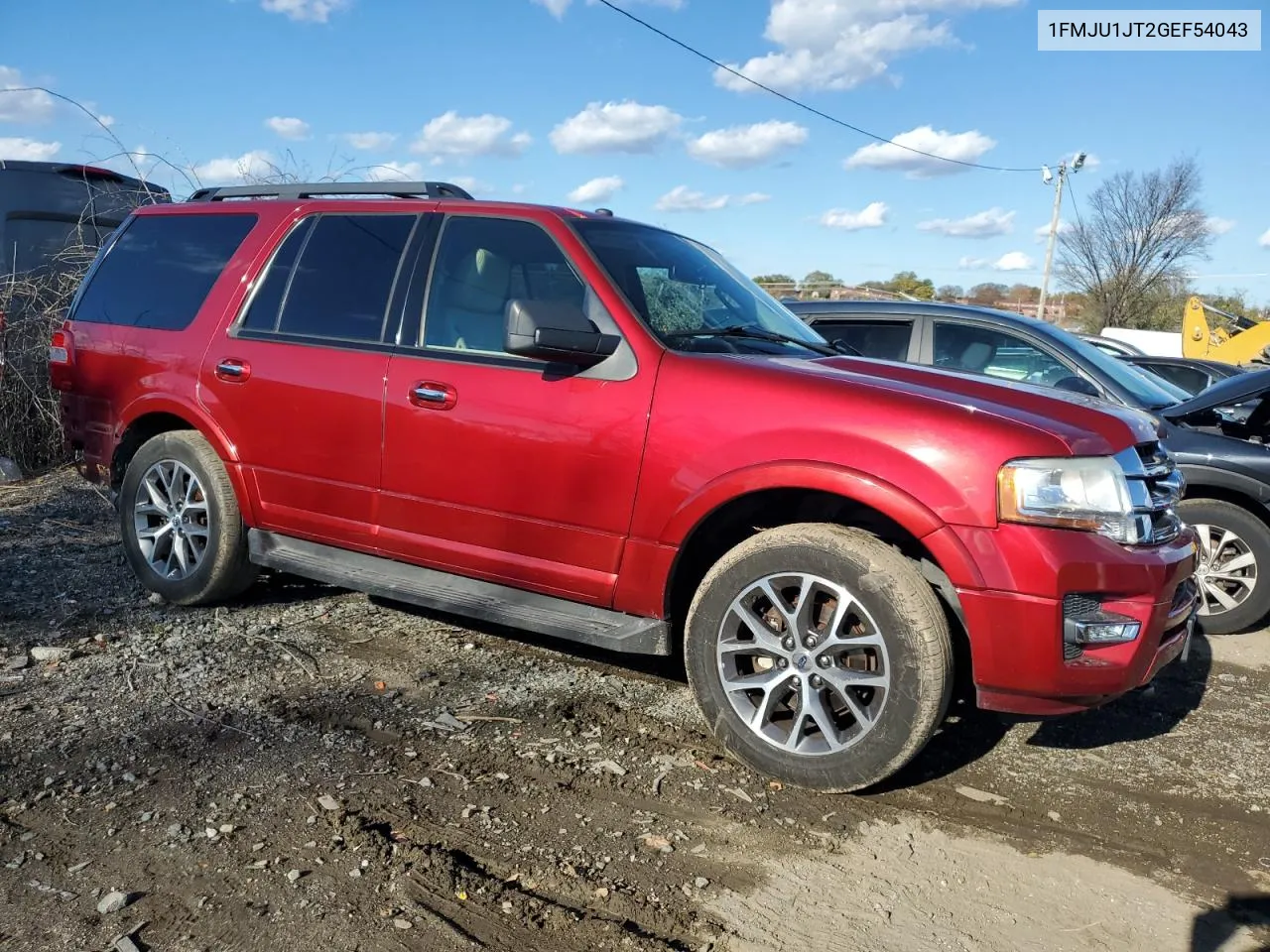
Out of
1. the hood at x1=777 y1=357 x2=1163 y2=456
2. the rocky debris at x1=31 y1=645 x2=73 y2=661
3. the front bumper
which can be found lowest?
the rocky debris at x1=31 y1=645 x2=73 y2=661

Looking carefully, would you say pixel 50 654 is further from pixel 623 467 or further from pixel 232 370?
pixel 623 467

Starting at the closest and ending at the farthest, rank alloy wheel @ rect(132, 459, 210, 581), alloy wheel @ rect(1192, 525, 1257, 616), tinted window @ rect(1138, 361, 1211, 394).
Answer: alloy wheel @ rect(132, 459, 210, 581)
alloy wheel @ rect(1192, 525, 1257, 616)
tinted window @ rect(1138, 361, 1211, 394)

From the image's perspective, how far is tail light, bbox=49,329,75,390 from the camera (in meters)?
5.29

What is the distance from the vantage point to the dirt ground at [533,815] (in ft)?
8.27

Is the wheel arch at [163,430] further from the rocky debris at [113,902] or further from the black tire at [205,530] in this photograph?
the rocky debris at [113,902]

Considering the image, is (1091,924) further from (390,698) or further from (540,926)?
(390,698)

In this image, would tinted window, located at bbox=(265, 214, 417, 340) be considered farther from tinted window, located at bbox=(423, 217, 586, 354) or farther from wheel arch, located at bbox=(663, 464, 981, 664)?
wheel arch, located at bbox=(663, 464, 981, 664)

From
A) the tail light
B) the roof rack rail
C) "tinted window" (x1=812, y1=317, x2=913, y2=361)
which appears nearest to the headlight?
the roof rack rail

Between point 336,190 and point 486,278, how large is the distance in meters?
1.19

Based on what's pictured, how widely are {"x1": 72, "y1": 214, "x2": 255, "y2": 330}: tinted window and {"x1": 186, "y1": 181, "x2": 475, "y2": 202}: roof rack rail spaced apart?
0.22 meters

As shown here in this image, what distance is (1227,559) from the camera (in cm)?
547

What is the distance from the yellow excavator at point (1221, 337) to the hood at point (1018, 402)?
51.5ft

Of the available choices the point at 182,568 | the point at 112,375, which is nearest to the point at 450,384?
the point at 182,568

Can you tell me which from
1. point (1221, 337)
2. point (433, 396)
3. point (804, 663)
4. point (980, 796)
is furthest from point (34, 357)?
point (1221, 337)
